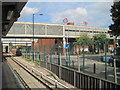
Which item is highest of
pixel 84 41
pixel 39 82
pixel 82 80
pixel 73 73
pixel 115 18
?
pixel 115 18

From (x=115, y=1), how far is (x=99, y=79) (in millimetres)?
23013

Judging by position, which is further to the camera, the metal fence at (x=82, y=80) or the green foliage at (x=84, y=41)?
the green foliage at (x=84, y=41)

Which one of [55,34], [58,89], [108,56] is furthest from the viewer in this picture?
[55,34]

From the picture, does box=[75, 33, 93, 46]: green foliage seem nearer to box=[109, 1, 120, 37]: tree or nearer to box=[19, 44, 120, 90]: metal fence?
box=[19, 44, 120, 90]: metal fence

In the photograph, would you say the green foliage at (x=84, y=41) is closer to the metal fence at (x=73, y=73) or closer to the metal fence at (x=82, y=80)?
the metal fence at (x=73, y=73)

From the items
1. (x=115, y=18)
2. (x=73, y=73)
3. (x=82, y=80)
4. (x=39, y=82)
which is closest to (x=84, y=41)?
(x=73, y=73)

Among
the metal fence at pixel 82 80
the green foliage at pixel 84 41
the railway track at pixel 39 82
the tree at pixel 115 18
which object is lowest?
the railway track at pixel 39 82

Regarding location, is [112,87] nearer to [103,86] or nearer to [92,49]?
[103,86]

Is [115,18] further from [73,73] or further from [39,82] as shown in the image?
[39,82]

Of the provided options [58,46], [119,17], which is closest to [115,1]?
[119,17]

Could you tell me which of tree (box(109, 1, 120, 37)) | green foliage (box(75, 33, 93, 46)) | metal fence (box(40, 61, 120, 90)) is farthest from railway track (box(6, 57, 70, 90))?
tree (box(109, 1, 120, 37))

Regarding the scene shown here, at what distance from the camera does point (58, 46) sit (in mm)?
14570

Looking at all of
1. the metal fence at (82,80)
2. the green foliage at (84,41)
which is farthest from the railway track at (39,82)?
the green foliage at (84,41)

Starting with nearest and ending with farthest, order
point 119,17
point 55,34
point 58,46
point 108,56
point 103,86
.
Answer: point 103,86 → point 108,56 → point 58,46 → point 119,17 → point 55,34
